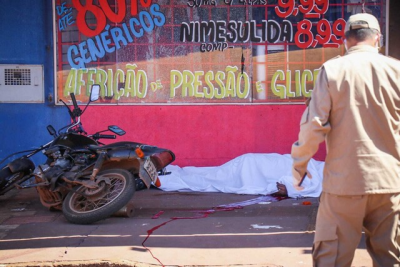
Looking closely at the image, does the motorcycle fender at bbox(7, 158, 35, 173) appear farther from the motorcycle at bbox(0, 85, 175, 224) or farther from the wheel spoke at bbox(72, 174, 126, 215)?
the wheel spoke at bbox(72, 174, 126, 215)

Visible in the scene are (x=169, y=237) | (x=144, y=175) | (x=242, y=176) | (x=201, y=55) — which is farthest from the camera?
(x=201, y=55)

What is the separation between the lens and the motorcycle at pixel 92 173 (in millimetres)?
6207

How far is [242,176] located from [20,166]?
302 cm

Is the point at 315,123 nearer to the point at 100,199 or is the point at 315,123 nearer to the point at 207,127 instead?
the point at 100,199

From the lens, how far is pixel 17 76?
8.78 meters

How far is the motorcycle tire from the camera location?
241 inches

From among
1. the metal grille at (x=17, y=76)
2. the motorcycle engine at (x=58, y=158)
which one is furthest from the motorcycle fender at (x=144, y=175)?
the metal grille at (x=17, y=76)

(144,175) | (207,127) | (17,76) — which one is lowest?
(144,175)

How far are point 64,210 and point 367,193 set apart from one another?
391 cm

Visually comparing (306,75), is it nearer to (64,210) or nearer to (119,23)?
(119,23)

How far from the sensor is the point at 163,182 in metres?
8.33

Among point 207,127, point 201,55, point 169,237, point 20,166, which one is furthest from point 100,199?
point 201,55

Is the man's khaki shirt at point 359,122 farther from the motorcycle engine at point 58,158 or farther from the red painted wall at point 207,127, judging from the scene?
the red painted wall at point 207,127

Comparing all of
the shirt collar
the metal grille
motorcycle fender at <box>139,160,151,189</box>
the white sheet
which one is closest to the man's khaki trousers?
the shirt collar
